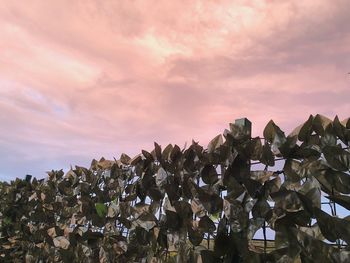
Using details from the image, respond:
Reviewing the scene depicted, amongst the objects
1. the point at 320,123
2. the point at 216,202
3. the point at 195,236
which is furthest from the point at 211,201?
the point at 320,123

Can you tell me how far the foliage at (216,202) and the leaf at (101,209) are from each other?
1 cm

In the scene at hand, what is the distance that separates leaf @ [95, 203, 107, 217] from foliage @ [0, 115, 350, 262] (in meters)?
0.01

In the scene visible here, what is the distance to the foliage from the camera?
1.96 meters

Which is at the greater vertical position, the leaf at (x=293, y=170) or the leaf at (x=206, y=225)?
the leaf at (x=293, y=170)

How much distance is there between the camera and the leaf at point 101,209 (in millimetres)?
3828

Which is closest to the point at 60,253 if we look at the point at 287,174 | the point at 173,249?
the point at 173,249

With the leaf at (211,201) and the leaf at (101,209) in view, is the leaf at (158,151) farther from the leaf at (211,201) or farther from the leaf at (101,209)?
the leaf at (101,209)

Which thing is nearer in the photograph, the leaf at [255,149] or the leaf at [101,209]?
the leaf at [255,149]

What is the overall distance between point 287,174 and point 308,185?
185mm

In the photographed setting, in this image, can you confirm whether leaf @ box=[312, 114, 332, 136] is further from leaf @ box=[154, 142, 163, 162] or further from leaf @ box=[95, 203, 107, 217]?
leaf @ box=[95, 203, 107, 217]

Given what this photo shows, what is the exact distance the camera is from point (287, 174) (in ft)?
7.07

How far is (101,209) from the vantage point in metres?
3.85

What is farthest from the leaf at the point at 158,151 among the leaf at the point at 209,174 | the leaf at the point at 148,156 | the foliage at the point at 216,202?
the leaf at the point at 209,174

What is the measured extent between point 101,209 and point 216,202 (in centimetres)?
168
